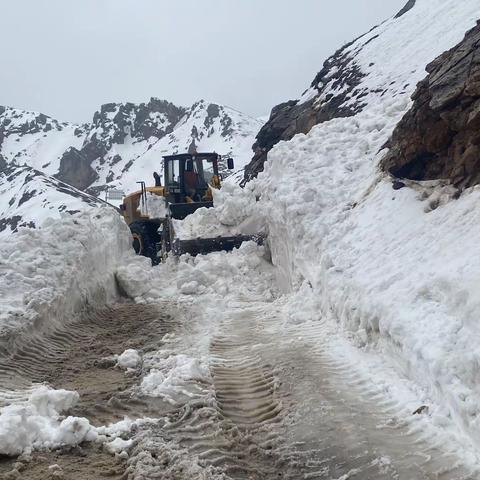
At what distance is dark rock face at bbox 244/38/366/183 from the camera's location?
17328 millimetres

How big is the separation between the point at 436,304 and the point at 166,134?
140646 millimetres

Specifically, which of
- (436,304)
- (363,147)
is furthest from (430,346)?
(363,147)

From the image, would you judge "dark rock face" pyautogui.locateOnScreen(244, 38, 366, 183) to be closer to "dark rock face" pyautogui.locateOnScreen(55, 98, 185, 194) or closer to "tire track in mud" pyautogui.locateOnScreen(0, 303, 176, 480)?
"tire track in mud" pyautogui.locateOnScreen(0, 303, 176, 480)

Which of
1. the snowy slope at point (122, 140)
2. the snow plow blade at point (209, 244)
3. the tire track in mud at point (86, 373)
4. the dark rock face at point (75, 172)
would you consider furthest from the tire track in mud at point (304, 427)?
the dark rock face at point (75, 172)

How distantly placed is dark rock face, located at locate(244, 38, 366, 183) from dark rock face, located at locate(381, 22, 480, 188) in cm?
714

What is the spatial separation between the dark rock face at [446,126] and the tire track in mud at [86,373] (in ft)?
13.1

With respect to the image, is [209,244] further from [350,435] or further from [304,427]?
[350,435]

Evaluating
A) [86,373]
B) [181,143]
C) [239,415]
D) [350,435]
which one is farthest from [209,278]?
[181,143]

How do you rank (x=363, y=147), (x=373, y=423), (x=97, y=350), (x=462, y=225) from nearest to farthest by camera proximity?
(x=373, y=423) < (x=462, y=225) < (x=97, y=350) < (x=363, y=147)

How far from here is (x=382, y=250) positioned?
661 cm

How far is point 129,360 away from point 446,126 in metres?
4.76

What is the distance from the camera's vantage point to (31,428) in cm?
385

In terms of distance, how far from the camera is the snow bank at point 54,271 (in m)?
6.73

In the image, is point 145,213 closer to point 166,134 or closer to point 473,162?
point 473,162
